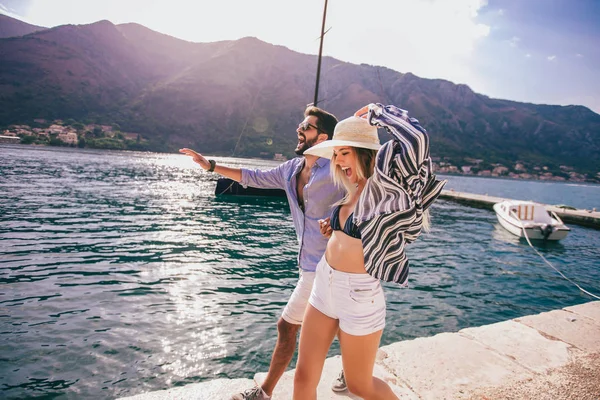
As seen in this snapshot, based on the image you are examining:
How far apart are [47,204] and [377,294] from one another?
857 inches

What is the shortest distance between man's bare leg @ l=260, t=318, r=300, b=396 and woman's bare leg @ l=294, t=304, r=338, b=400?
605 millimetres

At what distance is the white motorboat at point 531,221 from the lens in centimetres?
1623

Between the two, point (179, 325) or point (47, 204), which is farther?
point (47, 204)

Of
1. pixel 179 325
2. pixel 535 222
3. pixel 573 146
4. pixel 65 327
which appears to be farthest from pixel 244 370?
pixel 573 146

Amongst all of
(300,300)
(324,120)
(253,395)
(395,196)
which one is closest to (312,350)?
(300,300)

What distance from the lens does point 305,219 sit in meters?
2.88

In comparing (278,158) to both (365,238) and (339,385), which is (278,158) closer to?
(339,385)

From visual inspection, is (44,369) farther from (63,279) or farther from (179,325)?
(63,279)

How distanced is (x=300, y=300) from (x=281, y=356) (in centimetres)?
51

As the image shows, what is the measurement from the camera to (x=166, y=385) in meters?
4.25

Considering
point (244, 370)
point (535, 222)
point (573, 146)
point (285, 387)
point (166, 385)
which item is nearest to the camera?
point (285, 387)

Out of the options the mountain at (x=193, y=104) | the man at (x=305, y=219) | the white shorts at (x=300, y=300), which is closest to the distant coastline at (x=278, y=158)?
the mountain at (x=193, y=104)

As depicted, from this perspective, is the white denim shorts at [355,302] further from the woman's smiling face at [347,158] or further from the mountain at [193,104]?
the mountain at [193,104]

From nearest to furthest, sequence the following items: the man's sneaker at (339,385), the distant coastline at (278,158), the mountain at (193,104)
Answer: the man's sneaker at (339,385)
the distant coastline at (278,158)
the mountain at (193,104)
